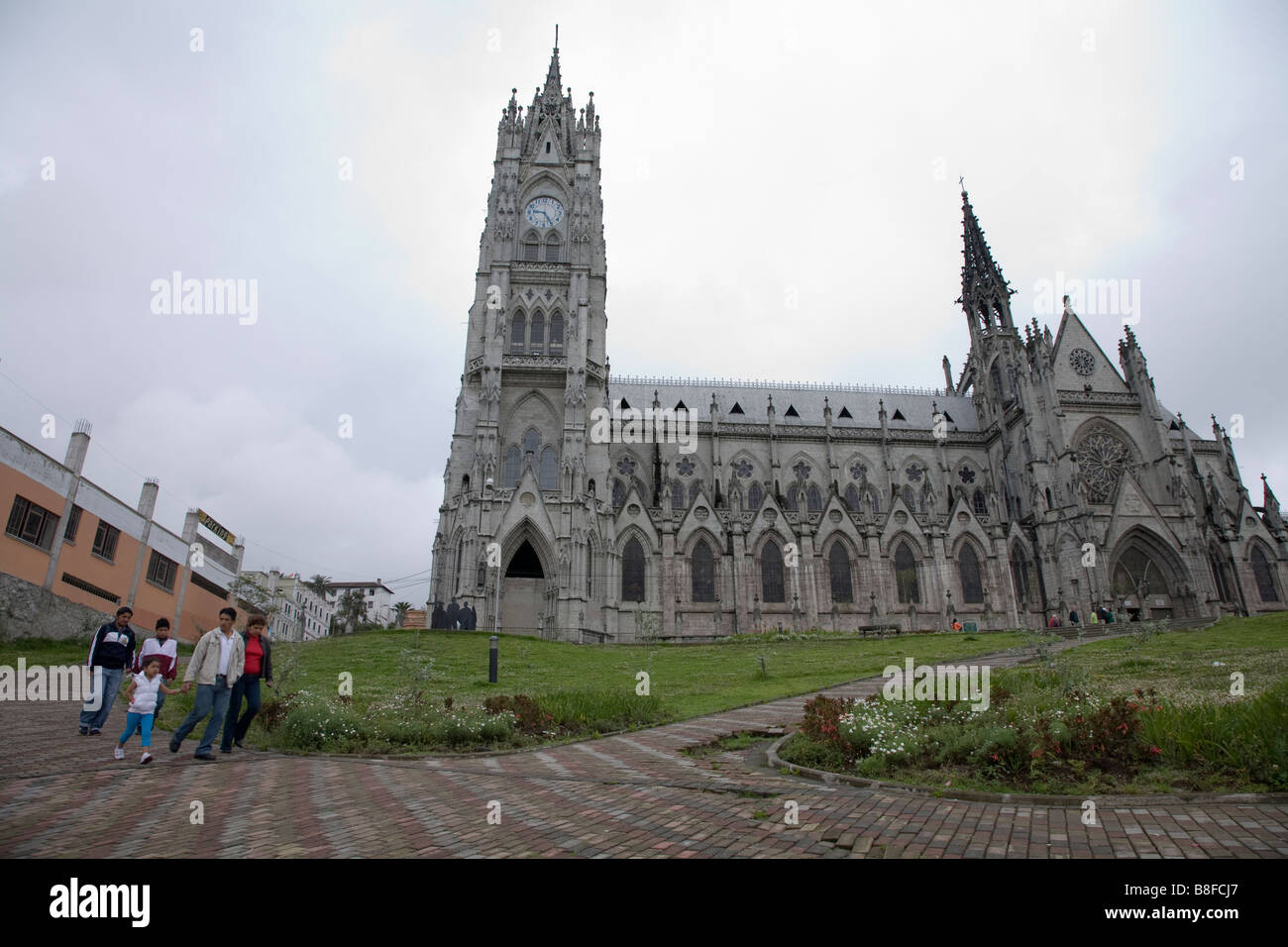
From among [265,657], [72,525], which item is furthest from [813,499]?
[265,657]

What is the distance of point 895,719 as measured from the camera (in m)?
9.28

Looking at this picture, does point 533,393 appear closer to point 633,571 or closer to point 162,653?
point 633,571

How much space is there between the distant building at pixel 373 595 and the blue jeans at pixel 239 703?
115536mm

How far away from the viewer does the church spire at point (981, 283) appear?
58469mm

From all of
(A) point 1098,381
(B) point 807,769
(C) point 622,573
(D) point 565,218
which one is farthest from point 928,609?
(B) point 807,769

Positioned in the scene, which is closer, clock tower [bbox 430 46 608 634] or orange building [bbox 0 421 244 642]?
orange building [bbox 0 421 244 642]

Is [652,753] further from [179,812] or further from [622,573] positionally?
[622,573]

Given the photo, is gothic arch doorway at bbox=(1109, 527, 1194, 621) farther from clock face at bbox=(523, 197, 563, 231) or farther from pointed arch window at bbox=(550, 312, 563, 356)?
clock face at bbox=(523, 197, 563, 231)

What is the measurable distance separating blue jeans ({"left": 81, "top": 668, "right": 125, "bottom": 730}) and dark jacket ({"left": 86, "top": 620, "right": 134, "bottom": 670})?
0.44 ft

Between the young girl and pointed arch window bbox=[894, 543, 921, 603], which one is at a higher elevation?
pointed arch window bbox=[894, 543, 921, 603]

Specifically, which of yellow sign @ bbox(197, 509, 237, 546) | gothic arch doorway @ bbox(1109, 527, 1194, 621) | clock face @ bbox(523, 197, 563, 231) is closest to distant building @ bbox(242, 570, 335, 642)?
yellow sign @ bbox(197, 509, 237, 546)

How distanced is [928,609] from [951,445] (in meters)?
16.9

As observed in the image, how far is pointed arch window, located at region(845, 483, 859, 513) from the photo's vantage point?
5184 centimetres

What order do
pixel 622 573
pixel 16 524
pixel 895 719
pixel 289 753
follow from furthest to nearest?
pixel 622 573 → pixel 16 524 → pixel 289 753 → pixel 895 719
